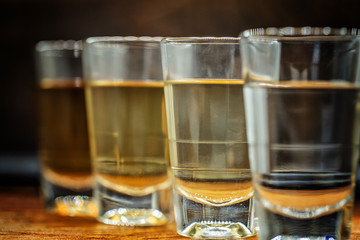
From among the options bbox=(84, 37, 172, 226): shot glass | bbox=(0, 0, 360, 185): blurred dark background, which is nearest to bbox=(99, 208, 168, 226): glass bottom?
bbox=(84, 37, 172, 226): shot glass

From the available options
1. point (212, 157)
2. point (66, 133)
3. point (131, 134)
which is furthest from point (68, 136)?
point (212, 157)

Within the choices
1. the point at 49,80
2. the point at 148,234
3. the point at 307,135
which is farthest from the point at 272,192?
the point at 49,80

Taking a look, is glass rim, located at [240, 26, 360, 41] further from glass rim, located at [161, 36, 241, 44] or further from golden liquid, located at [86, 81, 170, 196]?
golden liquid, located at [86, 81, 170, 196]

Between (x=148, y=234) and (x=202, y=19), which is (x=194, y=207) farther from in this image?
(x=202, y=19)

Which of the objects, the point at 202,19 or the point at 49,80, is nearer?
the point at 49,80

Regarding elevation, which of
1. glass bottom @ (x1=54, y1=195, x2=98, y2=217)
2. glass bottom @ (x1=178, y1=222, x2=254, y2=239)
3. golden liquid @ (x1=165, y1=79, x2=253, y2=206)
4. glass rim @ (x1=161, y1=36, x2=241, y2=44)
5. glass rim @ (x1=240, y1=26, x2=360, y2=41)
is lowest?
glass bottom @ (x1=54, y1=195, x2=98, y2=217)
